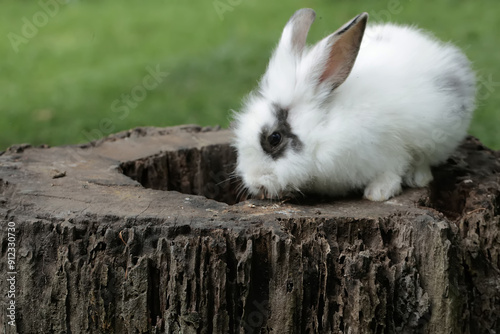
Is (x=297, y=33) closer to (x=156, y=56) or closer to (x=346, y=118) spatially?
(x=346, y=118)

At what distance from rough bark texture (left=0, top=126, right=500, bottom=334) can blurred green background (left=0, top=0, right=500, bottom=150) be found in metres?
3.41

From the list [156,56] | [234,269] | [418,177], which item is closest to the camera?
[234,269]

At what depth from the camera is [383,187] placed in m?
3.23

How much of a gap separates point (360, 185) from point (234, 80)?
182 inches

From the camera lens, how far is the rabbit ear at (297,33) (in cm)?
342

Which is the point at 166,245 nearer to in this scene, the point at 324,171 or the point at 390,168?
the point at 324,171

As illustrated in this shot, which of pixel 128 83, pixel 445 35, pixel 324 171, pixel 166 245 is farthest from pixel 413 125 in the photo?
pixel 128 83

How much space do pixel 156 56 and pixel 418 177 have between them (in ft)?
19.8

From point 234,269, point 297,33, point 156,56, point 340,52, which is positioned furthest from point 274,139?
point 156,56

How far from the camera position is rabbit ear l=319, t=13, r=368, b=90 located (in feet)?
10.1

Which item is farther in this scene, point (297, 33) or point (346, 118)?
point (297, 33)

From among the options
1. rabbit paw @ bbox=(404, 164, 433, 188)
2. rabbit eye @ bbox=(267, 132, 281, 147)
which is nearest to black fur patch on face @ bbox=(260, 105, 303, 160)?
rabbit eye @ bbox=(267, 132, 281, 147)

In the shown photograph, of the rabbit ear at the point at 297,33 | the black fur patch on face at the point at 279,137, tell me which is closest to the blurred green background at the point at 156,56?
the rabbit ear at the point at 297,33

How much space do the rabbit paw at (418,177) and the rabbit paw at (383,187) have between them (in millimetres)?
172
